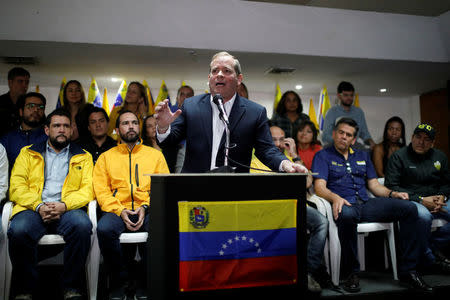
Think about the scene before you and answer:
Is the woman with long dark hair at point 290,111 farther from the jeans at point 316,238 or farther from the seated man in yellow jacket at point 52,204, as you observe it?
the seated man in yellow jacket at point 52,204

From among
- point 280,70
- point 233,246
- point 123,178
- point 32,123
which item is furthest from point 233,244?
point 280,70

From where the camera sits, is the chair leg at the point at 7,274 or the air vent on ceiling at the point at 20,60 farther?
the air vent on ceiling at the point at 20,60

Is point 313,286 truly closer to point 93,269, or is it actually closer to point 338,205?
point 338,205

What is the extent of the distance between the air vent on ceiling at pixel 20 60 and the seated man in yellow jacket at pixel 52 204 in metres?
2.06

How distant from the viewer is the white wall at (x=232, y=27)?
3.72 meters

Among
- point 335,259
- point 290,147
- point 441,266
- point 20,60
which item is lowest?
point 441,266

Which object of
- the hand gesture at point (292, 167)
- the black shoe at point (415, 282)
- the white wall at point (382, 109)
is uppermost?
the white wall at point (382, 109)

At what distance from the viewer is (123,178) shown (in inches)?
105

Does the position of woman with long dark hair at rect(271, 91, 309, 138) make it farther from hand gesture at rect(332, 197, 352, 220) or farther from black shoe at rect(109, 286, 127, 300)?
black shoe at rect(109, 286, 127, 300)

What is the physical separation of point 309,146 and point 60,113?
2.38 metres

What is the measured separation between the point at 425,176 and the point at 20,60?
15.5 feet

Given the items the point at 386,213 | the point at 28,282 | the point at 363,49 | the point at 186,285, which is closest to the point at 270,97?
the point at 363,49

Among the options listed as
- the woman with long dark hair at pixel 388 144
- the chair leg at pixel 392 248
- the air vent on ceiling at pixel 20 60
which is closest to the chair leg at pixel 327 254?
the chair leg at pixel 392 248

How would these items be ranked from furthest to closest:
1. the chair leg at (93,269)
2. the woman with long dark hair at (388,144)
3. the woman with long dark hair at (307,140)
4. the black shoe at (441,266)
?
the woman with long dark hair at (388,144)
the woman with long dark hair at (307,140)
the black shoe at (441,266)
the chair leg at (93,269)
